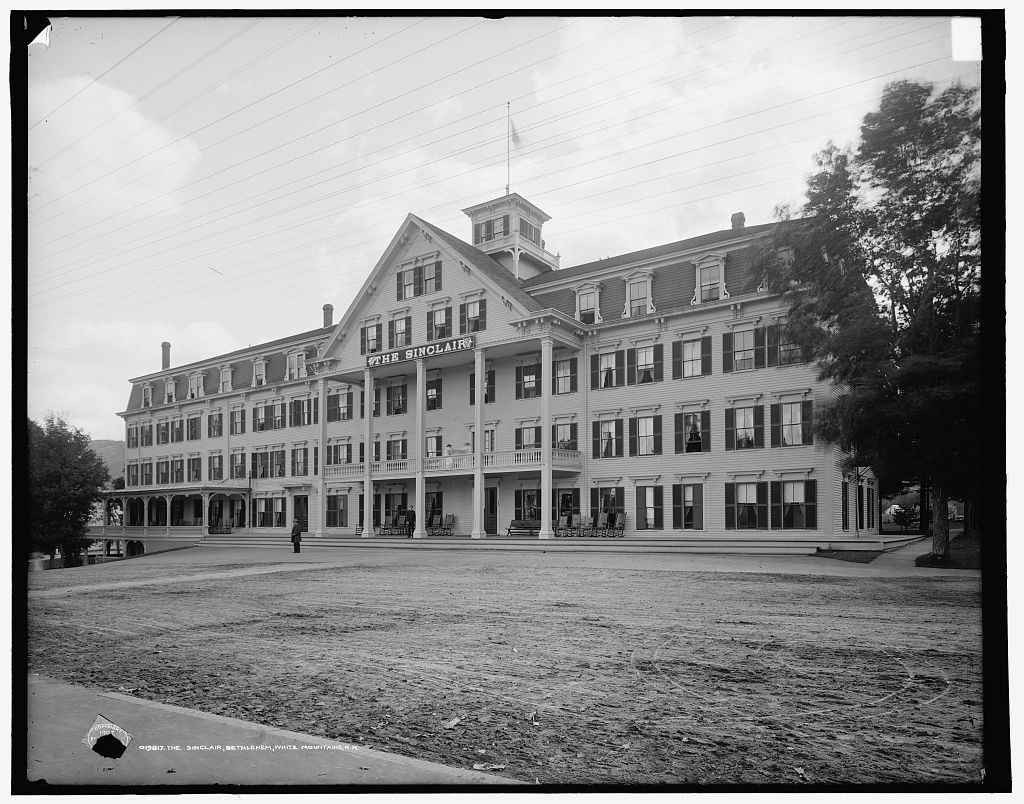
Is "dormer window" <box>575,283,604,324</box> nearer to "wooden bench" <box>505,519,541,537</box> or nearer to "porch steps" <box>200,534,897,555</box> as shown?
"wooden bench" <box>505,519,541,537</box>

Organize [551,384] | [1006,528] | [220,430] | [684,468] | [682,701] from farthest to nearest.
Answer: [220,430]
[551,384]
[684,468]
[682,701]
[1006,528]

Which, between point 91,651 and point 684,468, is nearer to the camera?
point 91,651

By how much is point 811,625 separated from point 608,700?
3980 millimetres

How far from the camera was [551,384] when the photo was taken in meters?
30.0

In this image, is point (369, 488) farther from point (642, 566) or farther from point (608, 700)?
point (608, 700)

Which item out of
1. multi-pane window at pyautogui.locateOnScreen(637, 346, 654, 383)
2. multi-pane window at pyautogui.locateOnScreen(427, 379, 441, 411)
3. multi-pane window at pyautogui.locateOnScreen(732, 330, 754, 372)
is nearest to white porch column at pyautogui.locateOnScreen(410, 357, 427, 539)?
multi-pane window at pyautogui.locateOnScreen(427, 379, 441, 411)

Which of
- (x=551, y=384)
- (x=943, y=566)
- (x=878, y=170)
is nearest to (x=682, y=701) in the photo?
(x=878, y=170)

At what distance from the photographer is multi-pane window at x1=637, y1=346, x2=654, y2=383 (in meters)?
27.4

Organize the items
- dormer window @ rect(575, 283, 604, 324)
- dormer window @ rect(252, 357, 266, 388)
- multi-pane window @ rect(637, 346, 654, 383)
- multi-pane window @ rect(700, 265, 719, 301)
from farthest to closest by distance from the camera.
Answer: dormer window @ rect(252, 357, 266, 388) < dormer window @ rect(575, 283, 604, 324) < multi-pane window @ rect(637, 346, 654, 383) < multi-pane window @ rect(700, 265, 719, 301)

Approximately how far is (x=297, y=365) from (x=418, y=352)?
10.8 metres

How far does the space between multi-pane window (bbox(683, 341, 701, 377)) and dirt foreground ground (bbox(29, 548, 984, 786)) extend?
44.8 ft

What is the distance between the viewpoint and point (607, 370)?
2889 cm

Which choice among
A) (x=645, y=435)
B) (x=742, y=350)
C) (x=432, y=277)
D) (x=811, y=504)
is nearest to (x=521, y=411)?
(x=645, y=435)

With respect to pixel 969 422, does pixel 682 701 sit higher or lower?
lower
